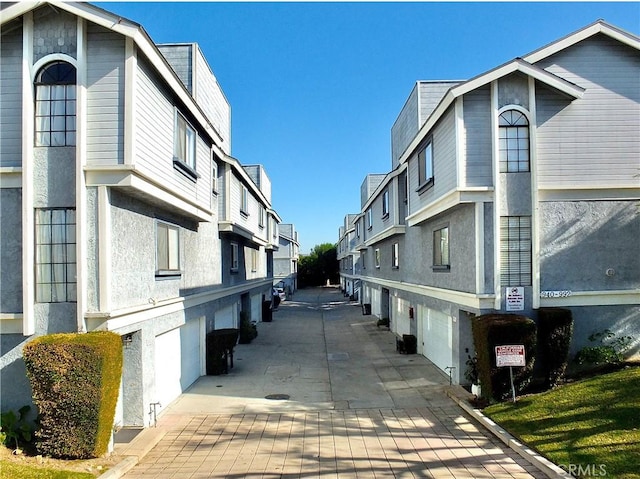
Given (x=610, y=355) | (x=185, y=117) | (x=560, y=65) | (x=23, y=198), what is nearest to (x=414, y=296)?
(x=610, y=355)

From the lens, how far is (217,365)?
14.2m

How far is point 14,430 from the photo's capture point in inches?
300

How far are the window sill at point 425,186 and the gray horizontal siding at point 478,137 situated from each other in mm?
2660

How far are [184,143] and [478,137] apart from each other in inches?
297

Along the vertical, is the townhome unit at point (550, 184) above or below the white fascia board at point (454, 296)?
above

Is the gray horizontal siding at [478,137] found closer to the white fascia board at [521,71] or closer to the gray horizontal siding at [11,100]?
the white fascia board at [521,71]

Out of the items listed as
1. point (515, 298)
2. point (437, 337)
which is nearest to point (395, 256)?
point (437, 337)

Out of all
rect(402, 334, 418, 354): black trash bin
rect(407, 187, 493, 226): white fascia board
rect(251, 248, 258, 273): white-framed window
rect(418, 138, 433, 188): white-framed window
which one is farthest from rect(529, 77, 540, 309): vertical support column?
rect(251, 248, 258, 273): white-framed window

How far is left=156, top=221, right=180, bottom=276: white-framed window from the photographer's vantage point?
10633mm

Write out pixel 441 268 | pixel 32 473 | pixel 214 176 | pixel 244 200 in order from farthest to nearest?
pixel 244 200, pixel 214 176, pixel 441 268, pixel 32 473

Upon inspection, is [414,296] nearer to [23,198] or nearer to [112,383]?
[112,383]

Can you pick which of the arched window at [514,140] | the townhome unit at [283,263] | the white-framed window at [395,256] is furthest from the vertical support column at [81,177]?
the townhome unit at [283,263]

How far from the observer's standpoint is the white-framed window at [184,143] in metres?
11.0

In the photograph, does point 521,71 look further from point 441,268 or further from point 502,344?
point 502,344
